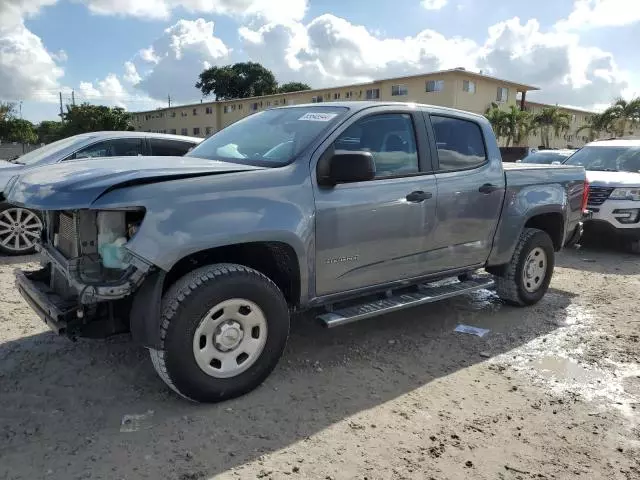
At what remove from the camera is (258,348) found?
3.44m

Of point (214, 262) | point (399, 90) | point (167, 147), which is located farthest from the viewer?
point (399, 90)

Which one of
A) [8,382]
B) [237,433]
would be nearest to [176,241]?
[237,433]

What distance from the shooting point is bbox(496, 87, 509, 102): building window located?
42.5 meters

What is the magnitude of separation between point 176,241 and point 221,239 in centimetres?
27

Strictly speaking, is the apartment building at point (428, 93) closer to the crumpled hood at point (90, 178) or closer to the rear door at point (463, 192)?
the rear door at point (463, 192)

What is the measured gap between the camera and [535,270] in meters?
5.61

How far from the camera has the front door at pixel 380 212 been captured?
3699 mm

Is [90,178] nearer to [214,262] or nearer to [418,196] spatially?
[214,262]

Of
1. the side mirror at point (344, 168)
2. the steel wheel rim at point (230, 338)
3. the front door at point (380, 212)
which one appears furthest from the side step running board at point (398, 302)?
the side mirror at point (344, 168)

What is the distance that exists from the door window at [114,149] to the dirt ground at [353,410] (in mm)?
2786

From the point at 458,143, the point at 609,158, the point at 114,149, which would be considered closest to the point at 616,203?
the point at 609,158

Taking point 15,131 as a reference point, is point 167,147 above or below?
below

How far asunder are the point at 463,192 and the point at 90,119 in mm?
53829

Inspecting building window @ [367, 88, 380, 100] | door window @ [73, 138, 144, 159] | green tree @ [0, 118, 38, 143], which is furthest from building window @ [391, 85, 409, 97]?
green tree @ [0, 118, 38, 143]
